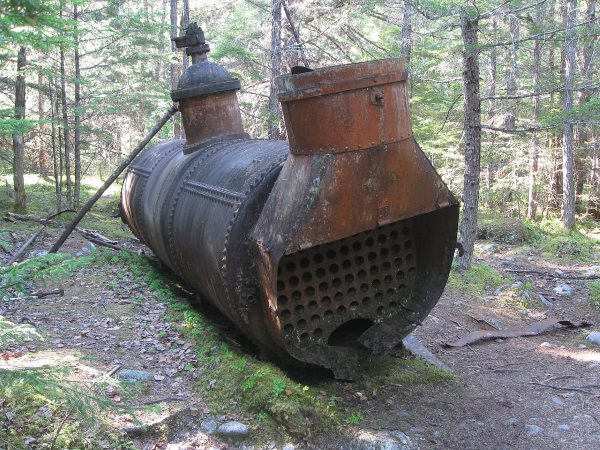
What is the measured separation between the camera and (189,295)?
7676mm

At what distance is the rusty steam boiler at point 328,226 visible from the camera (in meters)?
4.34

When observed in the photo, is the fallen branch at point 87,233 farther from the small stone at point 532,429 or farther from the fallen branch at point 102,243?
the small stone at point 532,429

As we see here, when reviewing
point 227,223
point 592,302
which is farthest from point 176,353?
point 592,302

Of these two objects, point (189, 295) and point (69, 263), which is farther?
point (189, 295)

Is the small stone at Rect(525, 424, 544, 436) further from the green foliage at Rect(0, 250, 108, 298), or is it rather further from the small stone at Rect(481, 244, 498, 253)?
the small stone at Rect(481, 244, 498, 253)

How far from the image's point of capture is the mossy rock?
1516 centimetres

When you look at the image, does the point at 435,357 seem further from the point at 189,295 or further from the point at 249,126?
the point at 249,126

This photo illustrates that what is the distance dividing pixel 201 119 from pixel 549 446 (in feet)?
17.4

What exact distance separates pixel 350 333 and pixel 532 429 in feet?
5.87

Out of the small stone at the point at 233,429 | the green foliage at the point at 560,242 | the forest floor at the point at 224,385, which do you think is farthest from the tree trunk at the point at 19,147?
the green foliage at the point at 560,242

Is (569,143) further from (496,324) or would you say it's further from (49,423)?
(49,423)

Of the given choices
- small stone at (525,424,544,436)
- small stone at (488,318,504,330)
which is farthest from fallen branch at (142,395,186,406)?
small stone at (488,318,504,330)

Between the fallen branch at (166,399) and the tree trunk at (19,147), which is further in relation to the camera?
the tree trunk at (19,147)

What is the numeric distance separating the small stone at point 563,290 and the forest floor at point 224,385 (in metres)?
1.88
